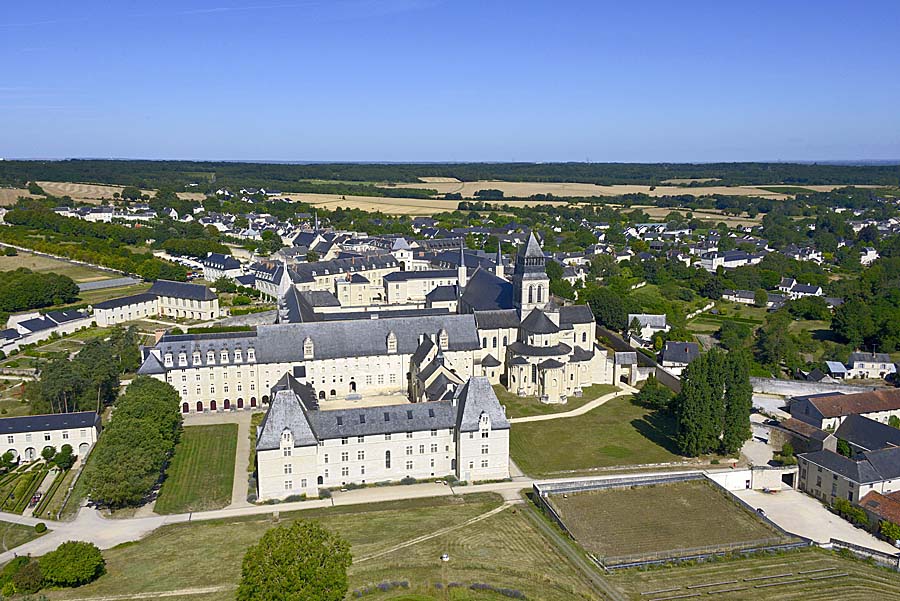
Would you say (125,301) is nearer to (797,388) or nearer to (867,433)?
(797,388)

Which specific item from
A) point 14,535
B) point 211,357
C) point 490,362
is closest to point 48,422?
point 211,357

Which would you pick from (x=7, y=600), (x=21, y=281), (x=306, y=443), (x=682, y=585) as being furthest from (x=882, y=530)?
(x=21, y=281)

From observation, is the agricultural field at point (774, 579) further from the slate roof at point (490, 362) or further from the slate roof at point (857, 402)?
the slate roof at point (490, 362)

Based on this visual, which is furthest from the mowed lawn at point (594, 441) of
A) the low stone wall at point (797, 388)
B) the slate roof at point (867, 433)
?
the slate roof at point (867, 433)

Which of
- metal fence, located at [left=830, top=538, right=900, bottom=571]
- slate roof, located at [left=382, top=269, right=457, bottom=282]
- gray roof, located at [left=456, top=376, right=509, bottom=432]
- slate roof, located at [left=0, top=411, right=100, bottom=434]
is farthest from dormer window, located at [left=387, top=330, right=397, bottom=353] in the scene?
metal fence, located at [left=830, top=538, right=900, bottom=571]

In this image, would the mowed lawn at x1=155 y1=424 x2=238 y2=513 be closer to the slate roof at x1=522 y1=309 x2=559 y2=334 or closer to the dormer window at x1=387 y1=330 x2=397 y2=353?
the dormer window at x1=387 y1=330 x2=397 y2=353

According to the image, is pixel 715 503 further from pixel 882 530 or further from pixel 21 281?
pixel 21 281
